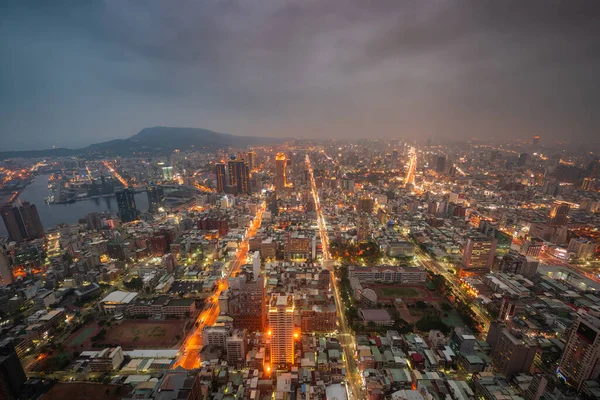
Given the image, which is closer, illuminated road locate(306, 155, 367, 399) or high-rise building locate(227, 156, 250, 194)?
illuminated road locate(306, 155, 367, 399)

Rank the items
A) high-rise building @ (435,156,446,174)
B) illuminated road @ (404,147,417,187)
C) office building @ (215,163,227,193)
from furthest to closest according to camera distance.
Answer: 1. high-rise building @ (435,156,446,174)
2. illuminated road @ (404,147,417,187)
3. office building @ (215,163,227,193)

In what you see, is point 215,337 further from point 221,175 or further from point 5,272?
point 221,175

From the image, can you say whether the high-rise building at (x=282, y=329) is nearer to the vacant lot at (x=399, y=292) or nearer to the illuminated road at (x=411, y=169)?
the vacant lot at (x=399, y=292)

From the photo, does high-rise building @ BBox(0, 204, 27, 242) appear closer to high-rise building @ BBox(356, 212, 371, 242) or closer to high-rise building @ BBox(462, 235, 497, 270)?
high-rise building @ BBox(356, 212, 371, 242)

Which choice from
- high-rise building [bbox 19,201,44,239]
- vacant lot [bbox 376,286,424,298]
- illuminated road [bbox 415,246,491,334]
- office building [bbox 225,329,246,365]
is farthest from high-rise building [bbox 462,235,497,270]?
high-rise building [bbox 19,201,44,239]

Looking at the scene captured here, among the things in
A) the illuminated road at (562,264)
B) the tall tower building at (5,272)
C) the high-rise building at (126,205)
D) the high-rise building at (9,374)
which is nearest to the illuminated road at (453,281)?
the illuminated road at (562,264)

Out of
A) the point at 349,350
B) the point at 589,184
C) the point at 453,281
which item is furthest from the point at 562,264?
the point at 589,184

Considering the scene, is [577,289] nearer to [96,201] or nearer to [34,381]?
[34,381]

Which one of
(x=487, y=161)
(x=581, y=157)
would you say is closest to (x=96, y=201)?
(x=487, y=161)
